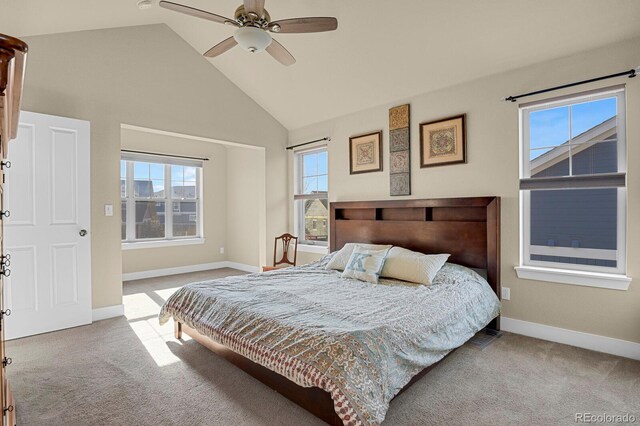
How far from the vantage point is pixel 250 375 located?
2396 mm

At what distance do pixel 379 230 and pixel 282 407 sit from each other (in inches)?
99.2

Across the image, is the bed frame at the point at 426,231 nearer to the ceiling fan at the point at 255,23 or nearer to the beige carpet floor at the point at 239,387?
the beige carpet floor at the point at 239,387

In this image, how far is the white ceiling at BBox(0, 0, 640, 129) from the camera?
2648mm

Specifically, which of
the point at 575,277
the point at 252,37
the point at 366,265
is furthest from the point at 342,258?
the point at 252,37

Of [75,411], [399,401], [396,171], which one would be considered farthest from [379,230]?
[75,411]

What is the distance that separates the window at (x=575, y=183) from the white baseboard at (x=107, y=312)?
4341 mm

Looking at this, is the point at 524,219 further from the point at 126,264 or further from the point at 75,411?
the point at 126,264

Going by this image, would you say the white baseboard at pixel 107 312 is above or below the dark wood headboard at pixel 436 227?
below

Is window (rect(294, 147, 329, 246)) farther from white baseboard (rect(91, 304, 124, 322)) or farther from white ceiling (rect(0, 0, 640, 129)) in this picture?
white baseboard (rect(91, 304, 124, 322))

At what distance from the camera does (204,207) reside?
6.56 m

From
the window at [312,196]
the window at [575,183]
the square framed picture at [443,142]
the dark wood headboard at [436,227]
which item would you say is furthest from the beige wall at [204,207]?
the window at [575,183]

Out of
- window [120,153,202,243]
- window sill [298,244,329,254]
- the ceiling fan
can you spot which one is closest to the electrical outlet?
window sill [298,244,329,254]

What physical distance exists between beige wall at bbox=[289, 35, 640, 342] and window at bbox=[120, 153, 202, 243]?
3773mm

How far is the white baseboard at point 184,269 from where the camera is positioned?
565 centimetres
